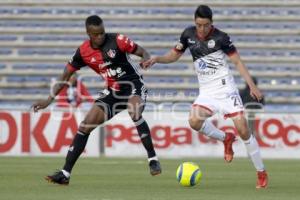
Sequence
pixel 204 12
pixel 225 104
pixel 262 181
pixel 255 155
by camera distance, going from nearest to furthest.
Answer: pixel 204 12 → pixel 262 181 → pixel 255 155 → pixel 225 104

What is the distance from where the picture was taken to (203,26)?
30.8 feet

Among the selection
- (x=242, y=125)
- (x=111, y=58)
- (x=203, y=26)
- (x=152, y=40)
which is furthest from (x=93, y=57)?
(x=152, y=40)

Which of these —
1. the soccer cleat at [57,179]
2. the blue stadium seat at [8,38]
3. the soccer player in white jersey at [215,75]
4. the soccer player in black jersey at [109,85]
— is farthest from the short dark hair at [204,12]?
the blue stadium seat at [8,38]

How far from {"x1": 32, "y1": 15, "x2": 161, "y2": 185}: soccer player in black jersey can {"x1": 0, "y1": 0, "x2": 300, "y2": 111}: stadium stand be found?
12.8 meters

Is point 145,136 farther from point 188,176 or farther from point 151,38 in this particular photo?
point 151,38

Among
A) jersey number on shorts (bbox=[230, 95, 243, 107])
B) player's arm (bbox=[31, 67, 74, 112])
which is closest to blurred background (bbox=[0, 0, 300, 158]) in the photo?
player's arm (bbox=[31, 67, 74, 112])

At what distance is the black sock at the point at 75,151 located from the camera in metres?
9.63

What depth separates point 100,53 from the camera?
973cm

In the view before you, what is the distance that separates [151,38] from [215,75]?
1489cm

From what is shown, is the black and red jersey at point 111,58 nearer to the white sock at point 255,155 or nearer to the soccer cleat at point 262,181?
the white sock at point 255,155

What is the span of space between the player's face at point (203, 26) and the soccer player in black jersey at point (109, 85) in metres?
0.73

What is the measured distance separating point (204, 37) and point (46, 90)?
14.0m

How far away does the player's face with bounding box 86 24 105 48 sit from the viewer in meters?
9.36

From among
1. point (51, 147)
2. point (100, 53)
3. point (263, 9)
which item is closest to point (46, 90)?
point (51, 147)
